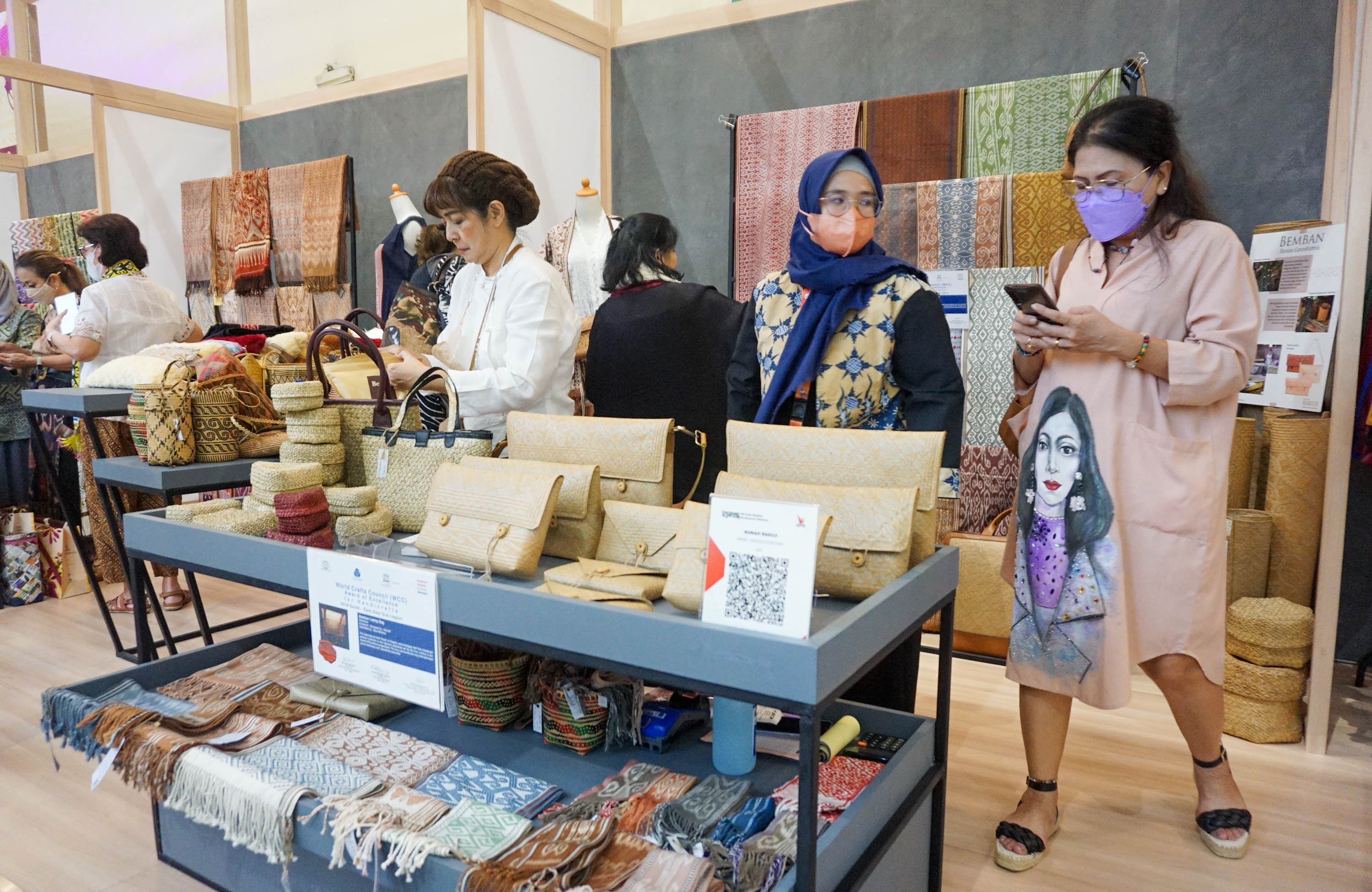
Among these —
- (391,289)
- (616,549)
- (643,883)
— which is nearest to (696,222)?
(391,289)

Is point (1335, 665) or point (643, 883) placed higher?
point (643, 883)

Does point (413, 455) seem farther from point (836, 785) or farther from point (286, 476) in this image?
point (836, 785)

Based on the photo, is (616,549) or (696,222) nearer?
(616,549)

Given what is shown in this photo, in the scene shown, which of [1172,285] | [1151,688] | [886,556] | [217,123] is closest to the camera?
[886,556]

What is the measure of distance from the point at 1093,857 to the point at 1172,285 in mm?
1374

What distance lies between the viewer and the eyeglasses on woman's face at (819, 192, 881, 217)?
72.6 inches

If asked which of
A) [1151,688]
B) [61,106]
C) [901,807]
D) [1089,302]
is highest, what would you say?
[61,106]

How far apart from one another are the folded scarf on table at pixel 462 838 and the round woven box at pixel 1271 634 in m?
2.40

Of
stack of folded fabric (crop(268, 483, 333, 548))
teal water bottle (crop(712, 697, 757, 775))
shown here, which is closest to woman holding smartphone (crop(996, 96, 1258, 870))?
teal water bottle (crop(712, 697, 757, 775))

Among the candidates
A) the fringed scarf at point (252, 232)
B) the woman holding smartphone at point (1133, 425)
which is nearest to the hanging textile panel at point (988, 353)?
the woman holding smartphone at point (1133, 425)

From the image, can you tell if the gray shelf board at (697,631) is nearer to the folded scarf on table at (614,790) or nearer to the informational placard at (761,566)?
the informational placard at (761,566)

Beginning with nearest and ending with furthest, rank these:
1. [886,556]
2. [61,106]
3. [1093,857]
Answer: [886,556] → [1093,857] → [61,106]

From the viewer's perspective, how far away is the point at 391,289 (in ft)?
14.7

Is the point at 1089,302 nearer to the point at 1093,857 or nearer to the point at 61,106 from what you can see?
the point at 1093,857
